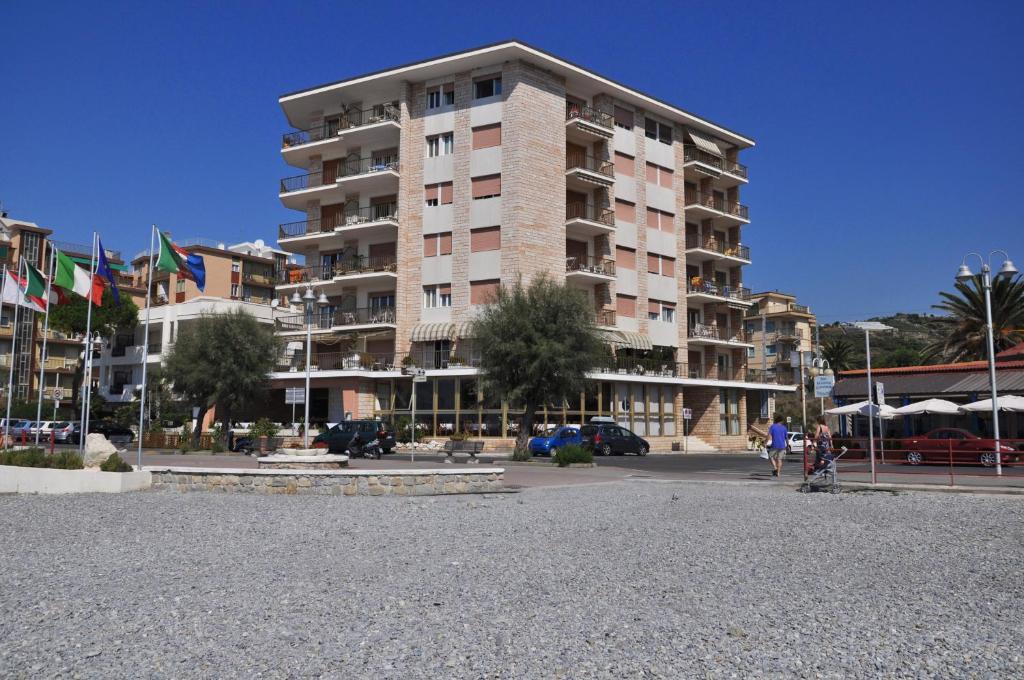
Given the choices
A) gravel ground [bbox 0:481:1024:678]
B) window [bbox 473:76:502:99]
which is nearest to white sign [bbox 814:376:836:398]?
gravel ground [bbox 0:481:1024:678]

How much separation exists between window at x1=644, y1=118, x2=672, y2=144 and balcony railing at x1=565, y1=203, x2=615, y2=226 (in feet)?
23.9

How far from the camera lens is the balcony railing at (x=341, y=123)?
49.1m

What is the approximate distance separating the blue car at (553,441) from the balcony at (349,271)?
1539 cm

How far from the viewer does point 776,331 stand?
90000mm

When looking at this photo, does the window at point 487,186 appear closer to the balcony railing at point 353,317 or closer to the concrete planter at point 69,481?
the balcony railing at point 353,317

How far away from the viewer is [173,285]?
71.0m

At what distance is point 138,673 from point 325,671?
115 cm

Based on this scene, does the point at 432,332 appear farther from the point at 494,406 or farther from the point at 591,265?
the point at 591,265

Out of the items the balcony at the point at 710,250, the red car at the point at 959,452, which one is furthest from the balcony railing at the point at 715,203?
the red car at the point at 959,452

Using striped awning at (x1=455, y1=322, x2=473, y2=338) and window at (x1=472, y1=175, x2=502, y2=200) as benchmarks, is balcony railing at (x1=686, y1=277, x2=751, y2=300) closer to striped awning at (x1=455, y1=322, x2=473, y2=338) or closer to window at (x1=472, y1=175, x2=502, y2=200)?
window at (x1=472, y1=175, x2=502, y2=200)

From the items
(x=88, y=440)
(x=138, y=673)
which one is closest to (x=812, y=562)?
(x=138, y=673)

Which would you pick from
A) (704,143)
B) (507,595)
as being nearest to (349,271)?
(704,143)

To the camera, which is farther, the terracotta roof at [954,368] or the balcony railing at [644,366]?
the balcony railing at [644,366]

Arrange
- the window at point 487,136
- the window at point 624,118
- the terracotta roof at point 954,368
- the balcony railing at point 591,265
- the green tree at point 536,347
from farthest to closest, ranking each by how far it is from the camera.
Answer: the window at point 624,118, the balcony railing at point 591,265, the window at point 487,136, the terracotta roof at point 954,368, the green tree at point 536,347
